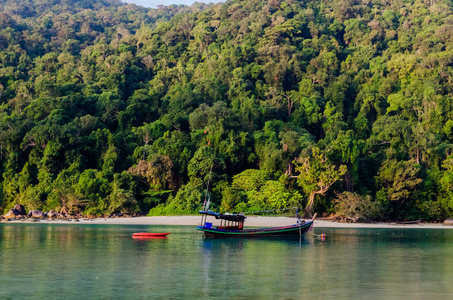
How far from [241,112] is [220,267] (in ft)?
159

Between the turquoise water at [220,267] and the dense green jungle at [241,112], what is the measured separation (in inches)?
469

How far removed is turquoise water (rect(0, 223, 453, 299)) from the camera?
20781 millimetres

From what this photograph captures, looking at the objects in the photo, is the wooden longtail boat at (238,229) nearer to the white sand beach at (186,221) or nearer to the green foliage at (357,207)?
the white sand beach at (186,221)

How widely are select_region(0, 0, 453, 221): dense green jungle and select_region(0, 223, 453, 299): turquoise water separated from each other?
469 inches

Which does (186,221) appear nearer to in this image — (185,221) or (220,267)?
(185,221)

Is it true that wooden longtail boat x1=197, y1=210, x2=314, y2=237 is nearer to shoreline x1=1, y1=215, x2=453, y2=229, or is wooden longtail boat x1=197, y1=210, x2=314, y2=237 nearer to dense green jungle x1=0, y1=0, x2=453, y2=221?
dense green jungle x1=0, y1=0, x2=453, y2=221

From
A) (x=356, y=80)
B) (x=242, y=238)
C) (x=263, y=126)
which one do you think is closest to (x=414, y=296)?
(x=242, y=238)

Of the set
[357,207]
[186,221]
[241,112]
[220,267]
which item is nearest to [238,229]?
[220,267]

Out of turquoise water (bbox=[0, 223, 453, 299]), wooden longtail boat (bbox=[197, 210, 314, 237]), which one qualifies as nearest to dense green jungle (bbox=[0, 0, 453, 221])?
wooden longtail boat (bbox=[197, 210, 314, 237])

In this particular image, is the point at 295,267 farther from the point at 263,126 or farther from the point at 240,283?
the point at 263,126

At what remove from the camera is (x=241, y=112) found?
2913 inches

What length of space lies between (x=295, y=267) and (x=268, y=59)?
2624 inches

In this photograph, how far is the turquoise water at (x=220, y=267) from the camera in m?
20.8

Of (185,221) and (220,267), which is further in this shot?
(185,221)
